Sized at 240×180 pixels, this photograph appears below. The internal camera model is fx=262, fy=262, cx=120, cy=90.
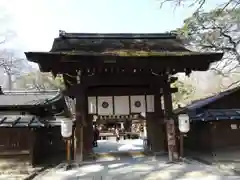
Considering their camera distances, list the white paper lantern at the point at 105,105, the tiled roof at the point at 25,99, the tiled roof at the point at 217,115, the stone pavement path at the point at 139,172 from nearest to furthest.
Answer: the stone pavement path at the point at 139,172 < the white paper lantern at the point at 105,105 < the tiled roof at the point at 217,115 < the tiled roof at the point at 25,99

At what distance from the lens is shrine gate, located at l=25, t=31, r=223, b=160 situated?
30.3 feet

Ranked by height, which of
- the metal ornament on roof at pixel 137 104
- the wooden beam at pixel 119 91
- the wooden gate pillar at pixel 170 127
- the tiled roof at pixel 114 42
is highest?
the tiled roof at pixel 114 42

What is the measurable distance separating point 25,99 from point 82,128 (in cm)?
706

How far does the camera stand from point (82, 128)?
991 cm

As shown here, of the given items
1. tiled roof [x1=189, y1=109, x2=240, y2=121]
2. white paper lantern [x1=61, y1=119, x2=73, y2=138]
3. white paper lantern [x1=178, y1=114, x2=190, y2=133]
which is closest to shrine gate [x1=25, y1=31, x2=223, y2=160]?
white paper lantern [x1=178, y1=114, x2=190, y2=133]

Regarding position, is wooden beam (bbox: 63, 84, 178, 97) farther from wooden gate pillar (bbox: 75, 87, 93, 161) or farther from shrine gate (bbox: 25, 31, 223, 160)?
wooden gate pillar (bbox: 75, 87, 93, 161)

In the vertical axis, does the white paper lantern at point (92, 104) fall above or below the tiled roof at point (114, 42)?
below

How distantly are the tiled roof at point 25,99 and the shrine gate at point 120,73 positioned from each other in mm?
4568

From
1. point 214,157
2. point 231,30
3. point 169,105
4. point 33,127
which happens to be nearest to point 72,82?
point 33,127

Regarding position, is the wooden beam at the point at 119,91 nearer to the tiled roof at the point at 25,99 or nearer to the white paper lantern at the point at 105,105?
the white paper lantern at the point at 105,105

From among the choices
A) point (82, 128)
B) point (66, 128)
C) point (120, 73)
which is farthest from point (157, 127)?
point (66, 128)

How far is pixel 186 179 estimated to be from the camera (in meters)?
7.12

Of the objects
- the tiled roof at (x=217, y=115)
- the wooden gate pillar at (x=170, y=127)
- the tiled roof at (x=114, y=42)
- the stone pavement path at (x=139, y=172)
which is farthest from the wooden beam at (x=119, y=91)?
the tiled roof at (x=217, y=115)

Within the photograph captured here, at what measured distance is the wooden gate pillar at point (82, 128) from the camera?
9.73 meters
